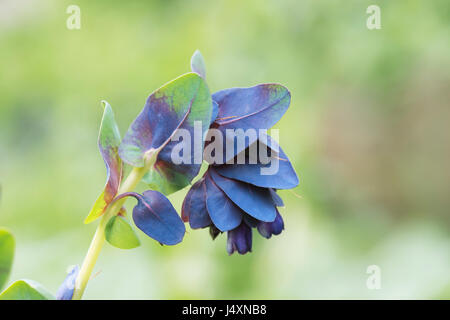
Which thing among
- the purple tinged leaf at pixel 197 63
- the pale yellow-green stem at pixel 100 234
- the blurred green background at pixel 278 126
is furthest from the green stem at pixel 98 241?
the blurred green background at pixel 278 126

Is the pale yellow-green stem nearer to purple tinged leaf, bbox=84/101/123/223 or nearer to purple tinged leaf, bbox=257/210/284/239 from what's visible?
purple tinged leaf, bbox=84/101/123/223

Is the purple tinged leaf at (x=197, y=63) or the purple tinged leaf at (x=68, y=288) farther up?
the purple tinged leaf at (x=197, y=63)

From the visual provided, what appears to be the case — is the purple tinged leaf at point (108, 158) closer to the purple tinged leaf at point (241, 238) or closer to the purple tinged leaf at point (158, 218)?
the purple tinged leaf at point (158, 218)

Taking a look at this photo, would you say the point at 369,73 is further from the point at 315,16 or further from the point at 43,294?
the point at 43,294

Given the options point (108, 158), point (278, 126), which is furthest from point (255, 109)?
point (278, 126)

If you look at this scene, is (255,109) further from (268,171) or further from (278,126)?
(278,126)
